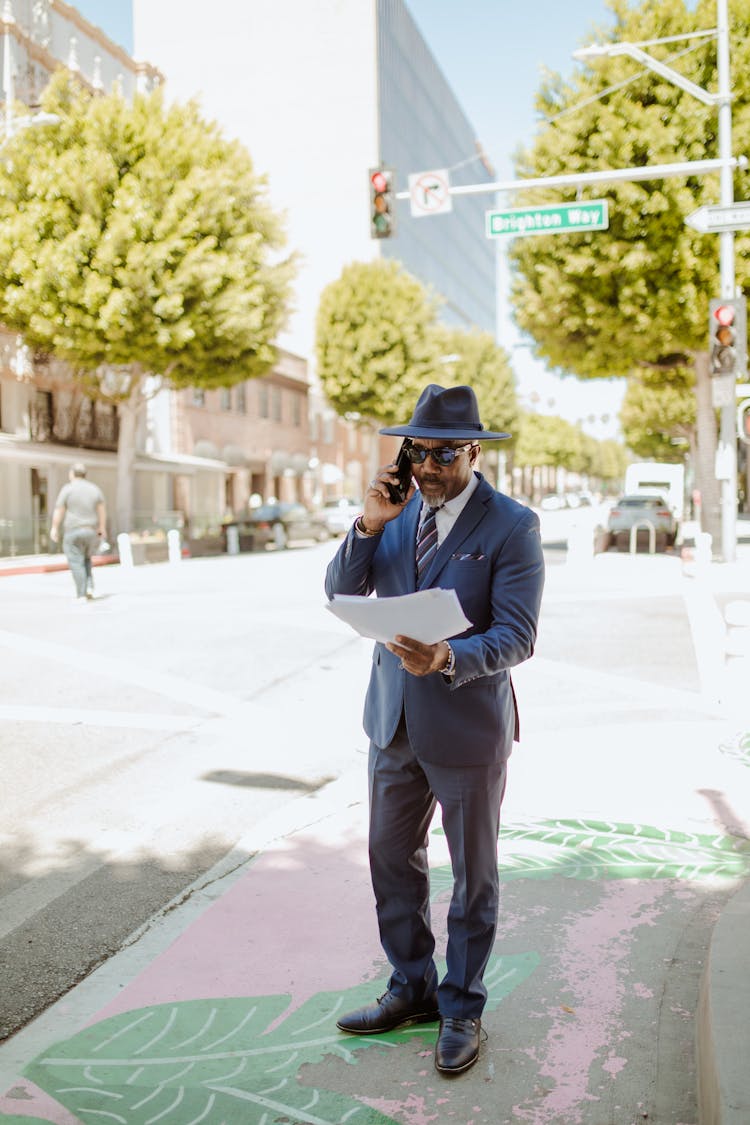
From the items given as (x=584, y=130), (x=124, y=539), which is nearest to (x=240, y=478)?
(x=124, y=539)

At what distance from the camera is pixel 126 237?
25.6 m

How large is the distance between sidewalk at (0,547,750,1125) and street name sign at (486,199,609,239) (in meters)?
11.5

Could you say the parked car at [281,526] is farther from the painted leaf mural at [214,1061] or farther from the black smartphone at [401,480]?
the black smartphone at [401,480]

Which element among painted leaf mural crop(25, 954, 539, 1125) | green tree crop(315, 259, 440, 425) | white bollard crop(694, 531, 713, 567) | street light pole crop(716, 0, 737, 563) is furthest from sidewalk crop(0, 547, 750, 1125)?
green tree crop(315, 259, 440, 425)

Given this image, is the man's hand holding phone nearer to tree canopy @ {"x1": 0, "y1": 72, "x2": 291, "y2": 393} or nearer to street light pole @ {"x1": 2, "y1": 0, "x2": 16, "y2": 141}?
tree canopy @ {"x1": 0, "y1": 72, "x2": 291, "y2": 393}

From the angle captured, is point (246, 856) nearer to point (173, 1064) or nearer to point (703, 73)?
point (173, 1064)

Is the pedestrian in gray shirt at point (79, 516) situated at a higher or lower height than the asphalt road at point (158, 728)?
higher

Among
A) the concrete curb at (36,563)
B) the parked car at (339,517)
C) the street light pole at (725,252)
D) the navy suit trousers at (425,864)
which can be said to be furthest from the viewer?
the parked car at (339,517)

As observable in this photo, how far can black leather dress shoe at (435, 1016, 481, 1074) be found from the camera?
280 centimetres

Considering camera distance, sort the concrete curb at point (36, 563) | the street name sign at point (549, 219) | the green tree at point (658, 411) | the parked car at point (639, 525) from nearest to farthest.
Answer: the street name sign at point (549, 219), the concrete curb at point (36, 563), the parked car at point (639, 525), the green tree at point (658, 411)

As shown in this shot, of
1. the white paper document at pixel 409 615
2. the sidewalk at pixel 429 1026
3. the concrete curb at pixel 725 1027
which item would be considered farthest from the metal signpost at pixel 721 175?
the white paper document at pixel 409 615

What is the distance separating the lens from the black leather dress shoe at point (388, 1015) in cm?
302

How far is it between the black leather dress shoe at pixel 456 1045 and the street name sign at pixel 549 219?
13757 millimetres

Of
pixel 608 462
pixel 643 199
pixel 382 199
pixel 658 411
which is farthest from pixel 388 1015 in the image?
pixel 608 462
